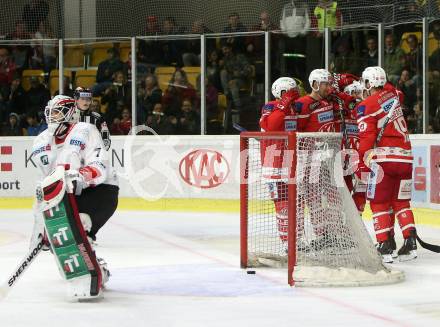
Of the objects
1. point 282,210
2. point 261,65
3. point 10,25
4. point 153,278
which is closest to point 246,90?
point 261,65

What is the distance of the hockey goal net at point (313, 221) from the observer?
A: 19.3 feet

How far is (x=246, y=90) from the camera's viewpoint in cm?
1129

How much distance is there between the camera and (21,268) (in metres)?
5.28

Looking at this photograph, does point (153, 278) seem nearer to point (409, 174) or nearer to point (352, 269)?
point (352, 269)

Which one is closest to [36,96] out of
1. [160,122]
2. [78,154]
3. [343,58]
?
[160,122]

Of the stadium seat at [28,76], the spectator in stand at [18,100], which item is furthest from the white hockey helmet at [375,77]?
the spectator in stand at [18,100]

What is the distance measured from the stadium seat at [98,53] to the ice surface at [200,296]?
14.1 ft

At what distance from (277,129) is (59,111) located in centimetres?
207

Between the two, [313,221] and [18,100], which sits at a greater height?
[18,100]

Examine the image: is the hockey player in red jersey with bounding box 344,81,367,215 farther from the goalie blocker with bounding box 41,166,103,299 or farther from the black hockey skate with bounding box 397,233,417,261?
the goalie blocker with bounding box 41,166,103,299

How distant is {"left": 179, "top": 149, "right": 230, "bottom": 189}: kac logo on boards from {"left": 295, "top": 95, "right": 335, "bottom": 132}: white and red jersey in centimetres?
373

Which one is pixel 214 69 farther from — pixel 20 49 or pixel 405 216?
pixel 405 216

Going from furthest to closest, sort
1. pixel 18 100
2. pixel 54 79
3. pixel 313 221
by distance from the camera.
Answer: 1. pixel 18 100
2. pixel 54 79
3. pixel 313 221

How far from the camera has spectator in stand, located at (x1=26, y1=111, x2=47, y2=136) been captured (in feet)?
40.0
